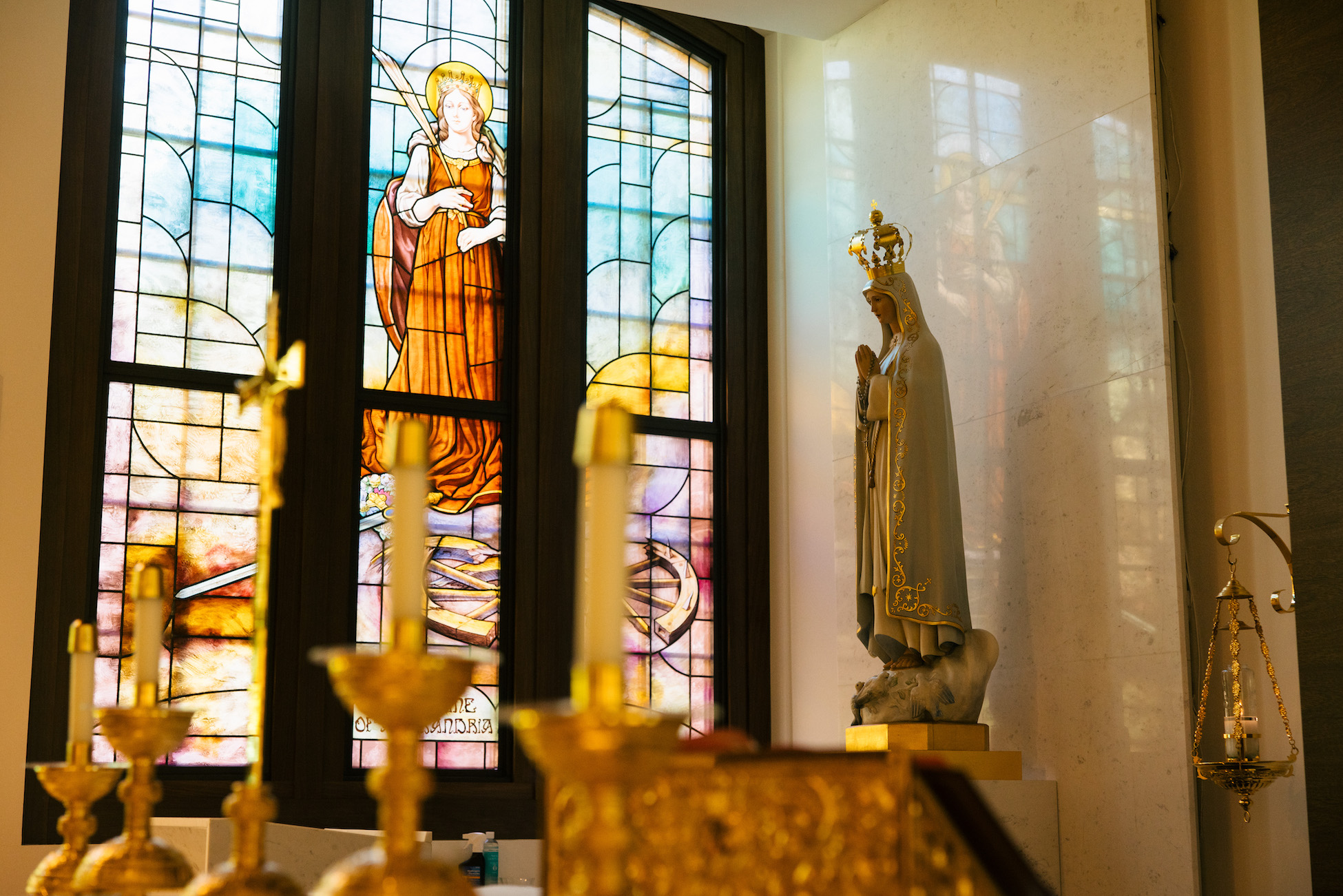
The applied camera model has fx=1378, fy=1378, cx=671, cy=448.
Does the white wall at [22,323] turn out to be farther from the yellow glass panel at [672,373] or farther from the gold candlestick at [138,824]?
the gold candlestick at [138,824]

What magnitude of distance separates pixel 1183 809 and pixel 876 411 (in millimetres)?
2047

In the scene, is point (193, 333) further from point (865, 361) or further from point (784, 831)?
point (784, 831)

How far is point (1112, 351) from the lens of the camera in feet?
19.7

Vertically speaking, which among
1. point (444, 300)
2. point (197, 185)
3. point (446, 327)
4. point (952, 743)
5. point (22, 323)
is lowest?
point (952, 743)

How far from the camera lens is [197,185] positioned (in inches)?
286

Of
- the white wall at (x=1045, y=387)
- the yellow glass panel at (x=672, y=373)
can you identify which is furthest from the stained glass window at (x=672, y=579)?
the white wall at (x=1045, y=387)

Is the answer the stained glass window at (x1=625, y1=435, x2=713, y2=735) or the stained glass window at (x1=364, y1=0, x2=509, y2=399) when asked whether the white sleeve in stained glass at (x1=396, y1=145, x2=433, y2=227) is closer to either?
the stained glass window at (x1=364, y1=0, x2=509, y2=399)

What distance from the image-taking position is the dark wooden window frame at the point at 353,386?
6707 mm

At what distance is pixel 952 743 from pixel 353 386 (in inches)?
144

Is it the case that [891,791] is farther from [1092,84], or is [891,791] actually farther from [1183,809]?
[1092,84]

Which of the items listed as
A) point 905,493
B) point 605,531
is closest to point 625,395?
point 905,493

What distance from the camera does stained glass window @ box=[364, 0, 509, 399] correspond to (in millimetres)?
7633

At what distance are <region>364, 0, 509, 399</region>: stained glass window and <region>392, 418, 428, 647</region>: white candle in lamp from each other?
6331mm

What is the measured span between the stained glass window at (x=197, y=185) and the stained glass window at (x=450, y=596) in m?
1.08
